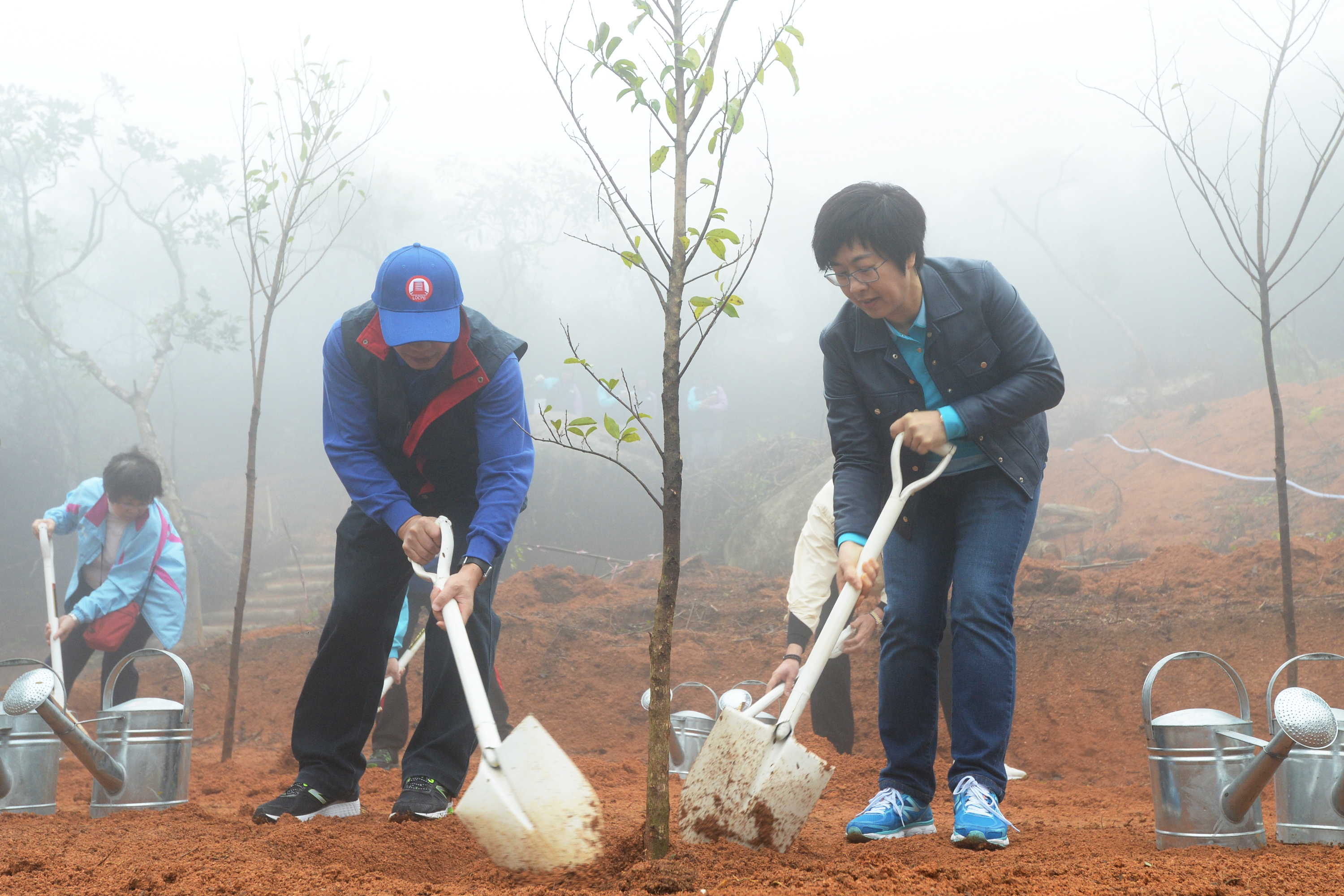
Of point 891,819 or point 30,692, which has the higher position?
point 30,692

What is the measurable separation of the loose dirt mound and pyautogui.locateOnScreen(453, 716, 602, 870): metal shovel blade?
8.46 metres

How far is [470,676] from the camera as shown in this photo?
1876mm

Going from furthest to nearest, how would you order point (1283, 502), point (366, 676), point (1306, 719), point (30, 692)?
point (1283, 502) → point (366, 676) → point (30, 692) → point (1306, 719)

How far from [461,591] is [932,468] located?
1243 millimetres

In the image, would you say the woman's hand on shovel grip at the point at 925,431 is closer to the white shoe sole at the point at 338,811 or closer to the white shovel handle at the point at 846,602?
the white shovel handle at the point at 846,602

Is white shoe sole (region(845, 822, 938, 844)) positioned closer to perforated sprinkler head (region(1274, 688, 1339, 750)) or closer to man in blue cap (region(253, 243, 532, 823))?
perforated sprinkler head (region(1274, 688, 1339, 750))

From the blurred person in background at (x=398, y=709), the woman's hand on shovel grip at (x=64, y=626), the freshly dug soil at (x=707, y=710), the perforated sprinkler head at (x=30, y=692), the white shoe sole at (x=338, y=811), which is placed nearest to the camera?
the freshly dug soil at (x=707, y=710)

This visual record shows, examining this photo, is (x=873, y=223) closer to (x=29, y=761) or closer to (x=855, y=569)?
(x=855, y=569)

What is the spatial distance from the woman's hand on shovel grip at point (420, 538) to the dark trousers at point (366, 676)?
221 mm

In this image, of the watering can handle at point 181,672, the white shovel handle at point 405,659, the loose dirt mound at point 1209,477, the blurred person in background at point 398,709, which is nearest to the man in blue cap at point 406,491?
the watering can handle at point 181,672

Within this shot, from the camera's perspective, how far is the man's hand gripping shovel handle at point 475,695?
67.3 inches

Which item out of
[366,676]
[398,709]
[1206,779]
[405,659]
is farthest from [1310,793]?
[398,709]

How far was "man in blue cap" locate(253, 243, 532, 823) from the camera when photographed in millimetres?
2414

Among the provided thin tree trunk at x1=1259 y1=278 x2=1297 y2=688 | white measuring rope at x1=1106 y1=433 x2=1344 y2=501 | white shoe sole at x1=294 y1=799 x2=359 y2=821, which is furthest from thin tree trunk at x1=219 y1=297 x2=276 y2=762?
white measuring rope at x1=1106 y1=433 x2=1344 y2=501
